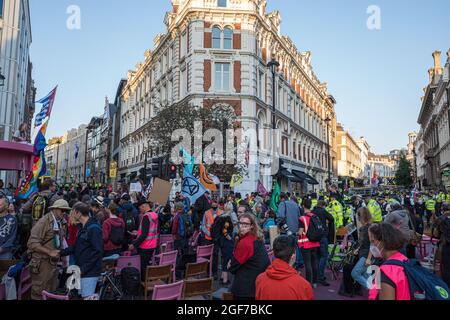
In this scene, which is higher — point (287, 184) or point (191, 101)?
point (191, 101)

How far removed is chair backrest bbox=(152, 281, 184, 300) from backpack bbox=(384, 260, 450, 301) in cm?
277

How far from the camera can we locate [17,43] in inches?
976

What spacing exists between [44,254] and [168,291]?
2.10m

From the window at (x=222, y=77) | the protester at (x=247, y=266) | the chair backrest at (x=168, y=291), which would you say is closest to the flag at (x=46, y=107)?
the chair backrest at (x=168, y=291)

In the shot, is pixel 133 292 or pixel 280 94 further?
pixel 280 94

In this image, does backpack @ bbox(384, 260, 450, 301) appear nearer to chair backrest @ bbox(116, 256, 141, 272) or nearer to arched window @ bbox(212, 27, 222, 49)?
chair backrest @ bbox(116, 256, 141, 272)

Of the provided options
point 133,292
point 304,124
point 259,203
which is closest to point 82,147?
point 304,124

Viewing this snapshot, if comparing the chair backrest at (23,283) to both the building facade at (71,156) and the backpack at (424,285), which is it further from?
the building facade at (71,156)

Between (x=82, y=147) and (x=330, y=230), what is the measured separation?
9942cm

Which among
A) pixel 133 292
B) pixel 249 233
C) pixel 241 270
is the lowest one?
pixel 133 292

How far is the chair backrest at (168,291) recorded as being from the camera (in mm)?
4242

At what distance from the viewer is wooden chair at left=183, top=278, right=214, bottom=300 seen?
4.77 m

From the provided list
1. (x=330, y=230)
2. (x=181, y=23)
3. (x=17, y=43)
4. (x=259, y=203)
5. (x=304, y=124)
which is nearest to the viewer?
(x=330, y=230)

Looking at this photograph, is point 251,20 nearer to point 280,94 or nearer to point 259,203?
point 280,94
